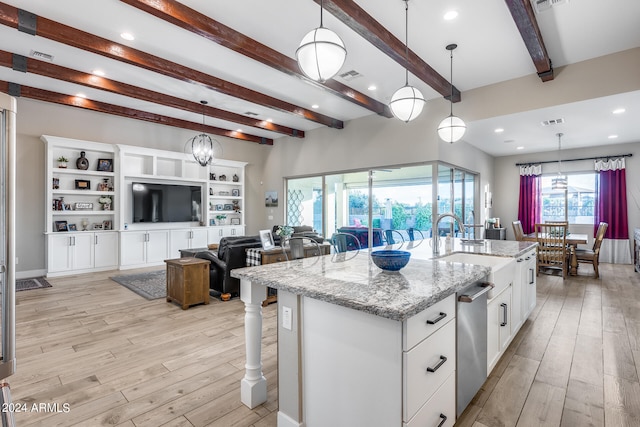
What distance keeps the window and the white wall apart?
188 millimetres

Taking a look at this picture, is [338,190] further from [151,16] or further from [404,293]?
[404,293]

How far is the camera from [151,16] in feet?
11.0

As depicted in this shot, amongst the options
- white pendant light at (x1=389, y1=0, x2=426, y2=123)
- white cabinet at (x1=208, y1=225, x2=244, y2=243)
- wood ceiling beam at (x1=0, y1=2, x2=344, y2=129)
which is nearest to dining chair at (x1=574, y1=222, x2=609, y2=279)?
white pendant light at (x1=389, y1=0, x2=426, y2=123)

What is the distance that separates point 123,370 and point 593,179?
32.3 ft

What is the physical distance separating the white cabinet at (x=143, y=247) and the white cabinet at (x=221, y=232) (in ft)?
3.48

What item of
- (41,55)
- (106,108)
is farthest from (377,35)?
(106,108)

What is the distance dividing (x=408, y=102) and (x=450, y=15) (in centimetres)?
107

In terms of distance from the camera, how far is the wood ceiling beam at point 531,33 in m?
3.01

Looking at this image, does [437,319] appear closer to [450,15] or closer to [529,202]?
[450,15]

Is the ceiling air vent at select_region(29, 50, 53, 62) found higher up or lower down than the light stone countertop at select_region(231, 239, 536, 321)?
higher up

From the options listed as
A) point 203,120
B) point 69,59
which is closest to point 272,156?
point 203,120

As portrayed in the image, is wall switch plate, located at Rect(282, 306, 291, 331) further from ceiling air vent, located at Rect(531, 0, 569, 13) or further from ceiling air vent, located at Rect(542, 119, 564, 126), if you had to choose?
ceiling air vent, located at Rect(542, 119, 564, 126)

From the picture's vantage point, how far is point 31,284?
16.9ft

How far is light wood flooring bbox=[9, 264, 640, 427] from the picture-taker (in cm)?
193
